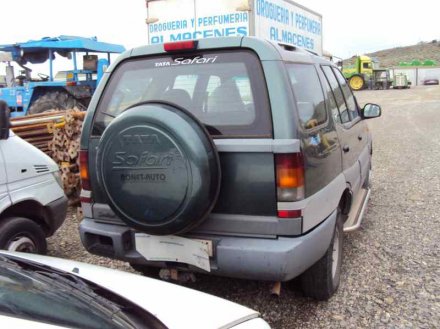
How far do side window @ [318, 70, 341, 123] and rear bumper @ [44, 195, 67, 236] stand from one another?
2.63 metres

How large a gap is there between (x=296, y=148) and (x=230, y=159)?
1.35 feet

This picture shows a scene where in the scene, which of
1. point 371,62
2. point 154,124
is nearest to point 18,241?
point 154,124

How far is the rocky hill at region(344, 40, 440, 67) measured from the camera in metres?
84.1

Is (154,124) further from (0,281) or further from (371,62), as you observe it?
(371,62)

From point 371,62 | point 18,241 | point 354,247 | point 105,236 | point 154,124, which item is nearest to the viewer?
point 154,124

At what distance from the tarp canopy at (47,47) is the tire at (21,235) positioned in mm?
9033

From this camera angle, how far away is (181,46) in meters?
3.22

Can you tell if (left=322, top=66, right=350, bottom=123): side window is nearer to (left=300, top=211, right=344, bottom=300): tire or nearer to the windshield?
(left=300, top=211, right=344, bottom=300): tire

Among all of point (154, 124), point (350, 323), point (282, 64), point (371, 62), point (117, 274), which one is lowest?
point (350, 323)

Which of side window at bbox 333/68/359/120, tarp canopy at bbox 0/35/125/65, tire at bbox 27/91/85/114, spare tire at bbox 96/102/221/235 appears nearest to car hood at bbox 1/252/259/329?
spare tire at bbox 96/102/221/235

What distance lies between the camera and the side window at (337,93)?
4184 millimetres

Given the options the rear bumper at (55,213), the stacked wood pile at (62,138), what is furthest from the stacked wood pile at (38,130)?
the rear bumper at (55,213)

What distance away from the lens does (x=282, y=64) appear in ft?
9.84

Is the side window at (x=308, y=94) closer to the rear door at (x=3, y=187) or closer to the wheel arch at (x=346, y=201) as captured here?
the wheel arch at (x=346, y=201)
